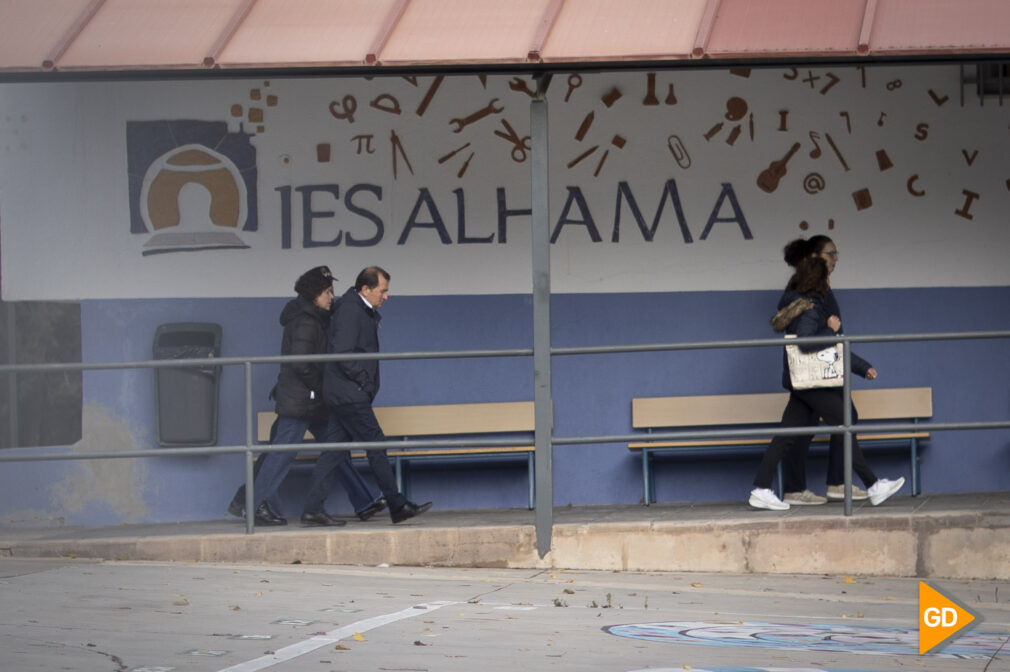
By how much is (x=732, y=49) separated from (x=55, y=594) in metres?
4.94

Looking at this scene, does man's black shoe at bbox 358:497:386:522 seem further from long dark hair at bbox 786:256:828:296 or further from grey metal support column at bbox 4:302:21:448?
long dark hair at bbox 786:256:828:296

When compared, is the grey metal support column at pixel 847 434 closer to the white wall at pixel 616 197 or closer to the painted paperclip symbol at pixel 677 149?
the white wall at pixel 616 197

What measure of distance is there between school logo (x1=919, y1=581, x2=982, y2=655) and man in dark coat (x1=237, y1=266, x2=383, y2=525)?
13.0 feet

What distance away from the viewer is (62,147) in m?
10.7

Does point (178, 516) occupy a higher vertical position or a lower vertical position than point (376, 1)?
lower

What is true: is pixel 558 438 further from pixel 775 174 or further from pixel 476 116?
pixel 775 174

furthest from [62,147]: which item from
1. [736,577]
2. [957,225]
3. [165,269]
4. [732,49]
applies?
[957,225]

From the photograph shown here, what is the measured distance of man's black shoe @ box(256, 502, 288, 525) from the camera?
379 inches

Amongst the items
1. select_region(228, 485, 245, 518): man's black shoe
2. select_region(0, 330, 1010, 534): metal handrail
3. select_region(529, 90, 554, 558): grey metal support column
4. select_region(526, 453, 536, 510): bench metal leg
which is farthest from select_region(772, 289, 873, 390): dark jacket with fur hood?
select_region(228, 485, 245, 518): man's black shoe

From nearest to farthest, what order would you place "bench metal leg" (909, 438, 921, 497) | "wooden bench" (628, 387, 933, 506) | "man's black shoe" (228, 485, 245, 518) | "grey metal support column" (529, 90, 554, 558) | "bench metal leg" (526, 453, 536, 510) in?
1. "grey metal support column" (529, 90, 554, 558)
2. "man's black shoe" (228, 485, 245, 518)
3. "bench metal leg" (909, 438, 921, 497)
4. "bench metal leg" (526, 453, 536, 510)
5. "wooden bench" (628, 387, 933, 506)

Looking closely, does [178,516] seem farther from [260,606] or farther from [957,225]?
[957,225]

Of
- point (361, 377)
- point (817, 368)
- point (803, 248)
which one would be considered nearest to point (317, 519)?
point (361, 377)

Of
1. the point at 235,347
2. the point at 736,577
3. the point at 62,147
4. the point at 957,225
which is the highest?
the point at 62,147

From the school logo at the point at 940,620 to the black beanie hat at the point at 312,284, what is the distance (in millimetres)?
4502
